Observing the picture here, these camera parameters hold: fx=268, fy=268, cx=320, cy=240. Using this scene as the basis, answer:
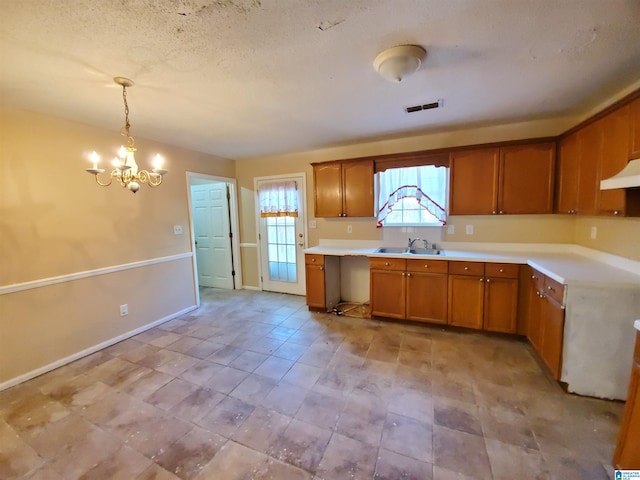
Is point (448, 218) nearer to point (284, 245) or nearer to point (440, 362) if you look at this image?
point (440, 362)

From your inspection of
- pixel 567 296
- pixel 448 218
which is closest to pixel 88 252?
pixel 448 218

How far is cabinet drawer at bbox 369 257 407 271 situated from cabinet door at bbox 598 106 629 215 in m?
1.74

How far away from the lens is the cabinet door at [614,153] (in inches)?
74.3

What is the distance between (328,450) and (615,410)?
2.04 m

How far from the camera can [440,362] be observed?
2.52 meters

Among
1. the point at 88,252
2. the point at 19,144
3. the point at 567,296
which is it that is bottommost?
the point at 567,296

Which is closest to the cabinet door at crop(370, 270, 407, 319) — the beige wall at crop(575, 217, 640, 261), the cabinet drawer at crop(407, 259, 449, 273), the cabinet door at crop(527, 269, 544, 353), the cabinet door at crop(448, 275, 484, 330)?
the cabinet drawer at crop(407, 259, 449, 273)

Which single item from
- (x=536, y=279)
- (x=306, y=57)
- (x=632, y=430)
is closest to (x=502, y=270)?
(x=536, y=279)

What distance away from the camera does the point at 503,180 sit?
2982 mm

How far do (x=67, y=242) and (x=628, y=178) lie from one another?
456 centimetres

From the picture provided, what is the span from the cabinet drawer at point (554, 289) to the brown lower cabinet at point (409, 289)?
901 mm

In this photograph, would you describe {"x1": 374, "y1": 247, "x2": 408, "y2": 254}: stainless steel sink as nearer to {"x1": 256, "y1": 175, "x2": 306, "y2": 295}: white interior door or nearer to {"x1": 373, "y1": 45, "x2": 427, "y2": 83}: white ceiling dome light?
{"x1": 256, "y1": 175, "x2": 306, "y2": 295}: white interior door

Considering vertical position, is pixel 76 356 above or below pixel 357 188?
below

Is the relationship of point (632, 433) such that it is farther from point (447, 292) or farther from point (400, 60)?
point (400, 60)
